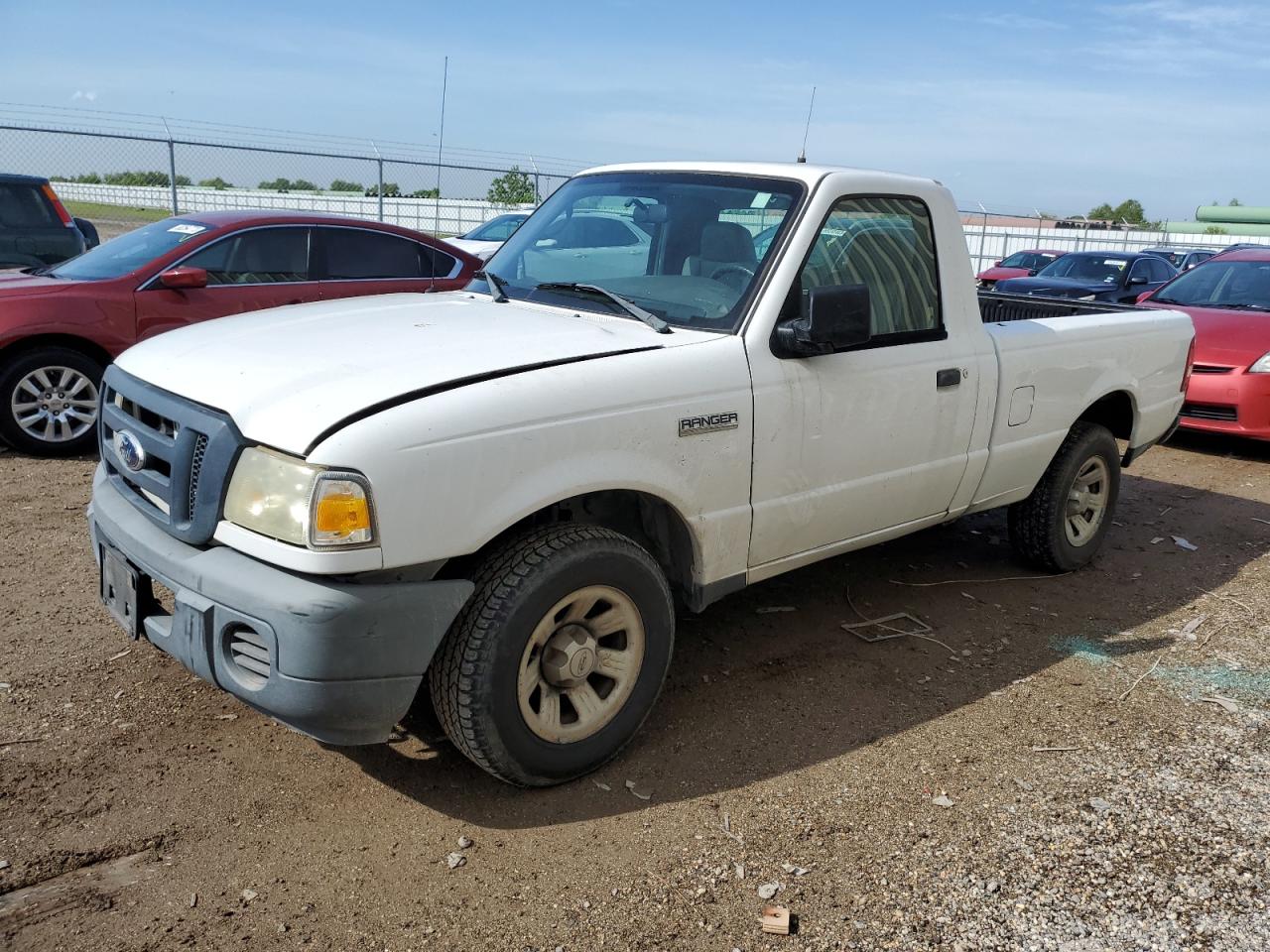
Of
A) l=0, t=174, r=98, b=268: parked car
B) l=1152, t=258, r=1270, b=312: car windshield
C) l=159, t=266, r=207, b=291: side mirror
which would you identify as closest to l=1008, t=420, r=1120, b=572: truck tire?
l=1152, t=258, r=1270, b=312: car windshield

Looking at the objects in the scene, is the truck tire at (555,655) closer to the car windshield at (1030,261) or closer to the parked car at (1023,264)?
the parked car at (1023,264)

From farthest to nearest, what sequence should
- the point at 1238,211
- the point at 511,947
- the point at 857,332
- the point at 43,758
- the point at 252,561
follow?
the point at 1238,211 < the point at 857,332 < the point at 43,758 < the point at 252,561 < the point at 511,947

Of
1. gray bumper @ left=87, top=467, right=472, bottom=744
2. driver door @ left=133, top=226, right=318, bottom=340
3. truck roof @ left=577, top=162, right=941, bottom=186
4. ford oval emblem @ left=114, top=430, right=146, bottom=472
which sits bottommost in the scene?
gray bumper @ left=87, top=467, right=472, bottom=744

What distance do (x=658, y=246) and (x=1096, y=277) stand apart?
14.2 meters

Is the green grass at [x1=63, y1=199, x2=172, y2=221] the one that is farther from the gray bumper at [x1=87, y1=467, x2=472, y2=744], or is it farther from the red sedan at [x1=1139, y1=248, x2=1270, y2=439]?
the gray bumper at [x1=87, y1=467, x2=472, y2=744]

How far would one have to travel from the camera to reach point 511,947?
2.63 m

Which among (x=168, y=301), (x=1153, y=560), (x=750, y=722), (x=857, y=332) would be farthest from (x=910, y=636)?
(x=168, y=301)

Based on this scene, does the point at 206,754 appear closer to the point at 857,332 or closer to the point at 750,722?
the point at 750,722

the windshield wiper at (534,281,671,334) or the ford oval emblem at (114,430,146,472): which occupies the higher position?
the windshield wiper at (534,281,671,334)

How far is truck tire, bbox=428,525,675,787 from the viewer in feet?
9.77

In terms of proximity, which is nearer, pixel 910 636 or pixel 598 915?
pixel 598 915

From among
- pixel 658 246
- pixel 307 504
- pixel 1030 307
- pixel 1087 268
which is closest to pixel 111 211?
pixel 1087 268

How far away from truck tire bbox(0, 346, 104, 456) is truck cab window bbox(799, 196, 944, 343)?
17.3 feet

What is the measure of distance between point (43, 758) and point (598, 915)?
1885 millimetres
